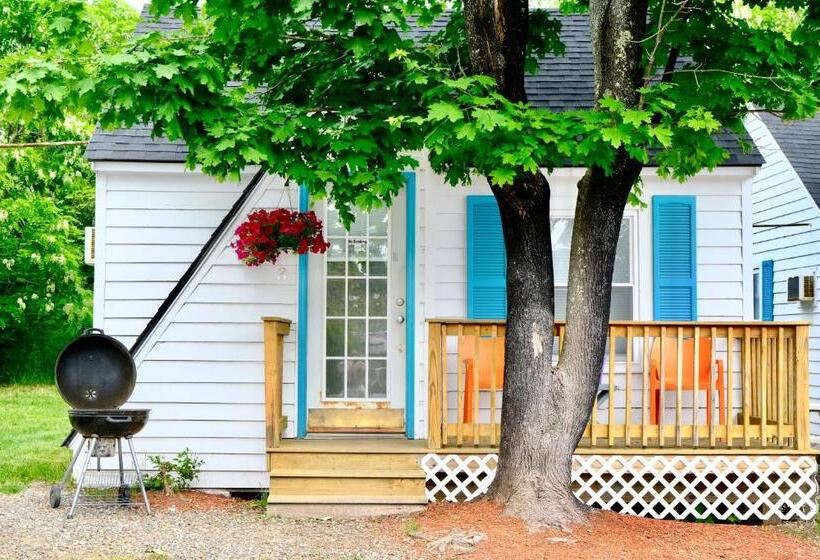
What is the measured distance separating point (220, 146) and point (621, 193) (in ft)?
8.99

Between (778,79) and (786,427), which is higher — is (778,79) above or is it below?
above

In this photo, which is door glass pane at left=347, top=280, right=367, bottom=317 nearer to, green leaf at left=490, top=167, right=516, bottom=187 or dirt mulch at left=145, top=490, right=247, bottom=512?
dirt mulch at left=145, top=490, right=247, bottom=512

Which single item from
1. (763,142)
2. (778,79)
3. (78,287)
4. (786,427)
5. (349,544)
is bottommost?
(349,544)

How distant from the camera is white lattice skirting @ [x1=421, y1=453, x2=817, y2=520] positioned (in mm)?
6855

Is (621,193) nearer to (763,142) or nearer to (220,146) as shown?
(220,146)

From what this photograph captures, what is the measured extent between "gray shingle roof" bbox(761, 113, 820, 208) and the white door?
686cm

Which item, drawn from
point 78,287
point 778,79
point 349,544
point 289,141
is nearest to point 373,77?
point 289,141

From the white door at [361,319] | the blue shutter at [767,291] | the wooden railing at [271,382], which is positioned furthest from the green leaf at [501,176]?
the blue shutter at [767,291]

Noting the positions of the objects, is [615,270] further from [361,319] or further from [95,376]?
[95,376]

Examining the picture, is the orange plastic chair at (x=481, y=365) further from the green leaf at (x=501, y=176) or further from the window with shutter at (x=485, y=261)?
the green leaf at (x=501, y=176)

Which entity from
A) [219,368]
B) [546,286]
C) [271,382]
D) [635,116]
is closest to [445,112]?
[635,116]

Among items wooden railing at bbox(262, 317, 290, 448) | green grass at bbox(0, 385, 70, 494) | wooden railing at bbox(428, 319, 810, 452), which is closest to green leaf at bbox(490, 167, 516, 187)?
wooden railing at bbox(428, 319, 810, 452)

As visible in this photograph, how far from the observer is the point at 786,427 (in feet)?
23.4

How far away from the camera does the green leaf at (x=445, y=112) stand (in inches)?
199
